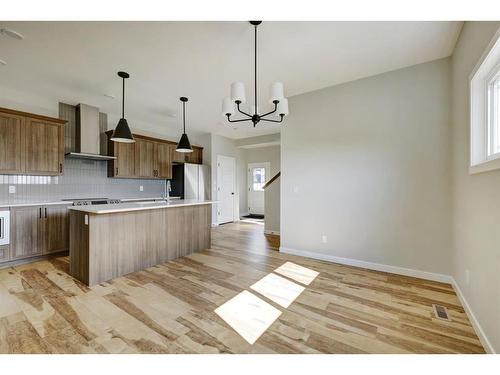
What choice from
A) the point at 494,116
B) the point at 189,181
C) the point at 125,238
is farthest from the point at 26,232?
the point at 494,116

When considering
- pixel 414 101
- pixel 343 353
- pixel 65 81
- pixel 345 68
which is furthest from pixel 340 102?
pixel 65 81

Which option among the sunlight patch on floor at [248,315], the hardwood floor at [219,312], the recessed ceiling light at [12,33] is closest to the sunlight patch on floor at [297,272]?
the hardwood floor at [219,312]

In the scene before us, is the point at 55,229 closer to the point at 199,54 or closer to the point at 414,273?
the point at 199,54

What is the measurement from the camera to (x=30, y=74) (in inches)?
124

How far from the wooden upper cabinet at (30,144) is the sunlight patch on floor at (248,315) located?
377 cm

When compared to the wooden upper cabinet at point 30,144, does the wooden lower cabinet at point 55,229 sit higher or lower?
lower

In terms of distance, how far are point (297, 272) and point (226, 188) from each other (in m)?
4.38

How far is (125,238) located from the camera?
3.00 meters

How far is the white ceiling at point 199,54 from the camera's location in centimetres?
221

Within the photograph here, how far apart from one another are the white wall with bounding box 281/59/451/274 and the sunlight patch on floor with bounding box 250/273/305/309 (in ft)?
3.70

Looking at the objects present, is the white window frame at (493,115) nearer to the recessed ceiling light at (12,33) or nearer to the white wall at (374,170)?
the white wall at (374,170)

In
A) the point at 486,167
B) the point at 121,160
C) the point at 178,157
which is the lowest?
the point at 486,167

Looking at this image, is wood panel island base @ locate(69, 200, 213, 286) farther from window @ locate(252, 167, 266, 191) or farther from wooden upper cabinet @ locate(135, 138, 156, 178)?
window @ locate(252, 167, 266, 191)
